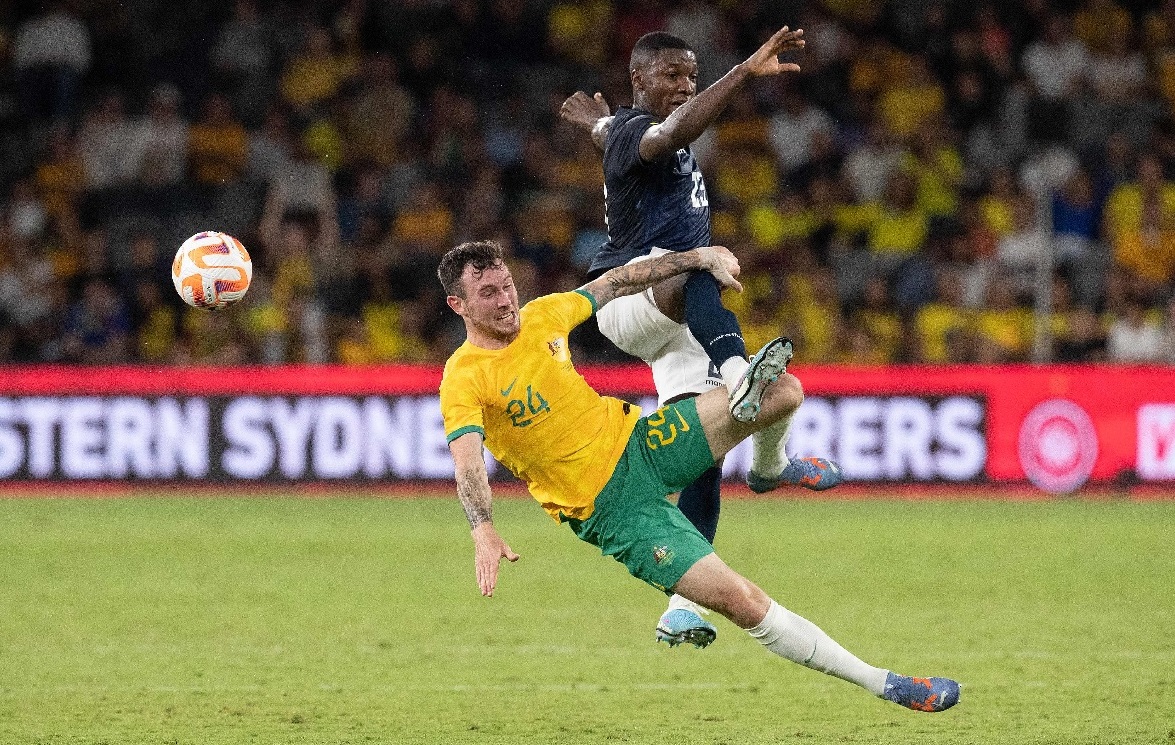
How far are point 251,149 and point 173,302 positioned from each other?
1.96 meters

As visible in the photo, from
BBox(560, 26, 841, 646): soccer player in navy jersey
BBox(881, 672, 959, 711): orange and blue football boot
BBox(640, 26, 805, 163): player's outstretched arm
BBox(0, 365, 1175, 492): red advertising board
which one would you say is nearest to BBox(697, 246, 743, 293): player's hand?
BBox(560, 26, 841, 646): soccer player in navy jersey

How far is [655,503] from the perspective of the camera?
6.58 metres

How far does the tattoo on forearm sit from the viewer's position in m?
6.02

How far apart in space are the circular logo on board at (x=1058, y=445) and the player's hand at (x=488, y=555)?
9010 millimetres

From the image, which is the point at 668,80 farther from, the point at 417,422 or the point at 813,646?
the point at 417,422

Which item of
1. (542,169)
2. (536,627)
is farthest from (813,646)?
(542,169)

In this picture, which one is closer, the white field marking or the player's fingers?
the player's fingers

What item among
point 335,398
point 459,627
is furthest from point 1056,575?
point 335,398

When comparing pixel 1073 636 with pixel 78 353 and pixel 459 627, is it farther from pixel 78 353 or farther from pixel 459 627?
pixel 78 353

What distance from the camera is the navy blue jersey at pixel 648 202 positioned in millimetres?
7359

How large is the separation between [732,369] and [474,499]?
1.42m

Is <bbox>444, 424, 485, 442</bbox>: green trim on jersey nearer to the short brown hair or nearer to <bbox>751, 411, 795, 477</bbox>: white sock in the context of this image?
the short brown hair

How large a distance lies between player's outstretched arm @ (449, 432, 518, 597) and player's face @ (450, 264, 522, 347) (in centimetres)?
47

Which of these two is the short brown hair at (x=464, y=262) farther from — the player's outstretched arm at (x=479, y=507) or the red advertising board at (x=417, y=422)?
the red advertising board at (x=417, y=422)
